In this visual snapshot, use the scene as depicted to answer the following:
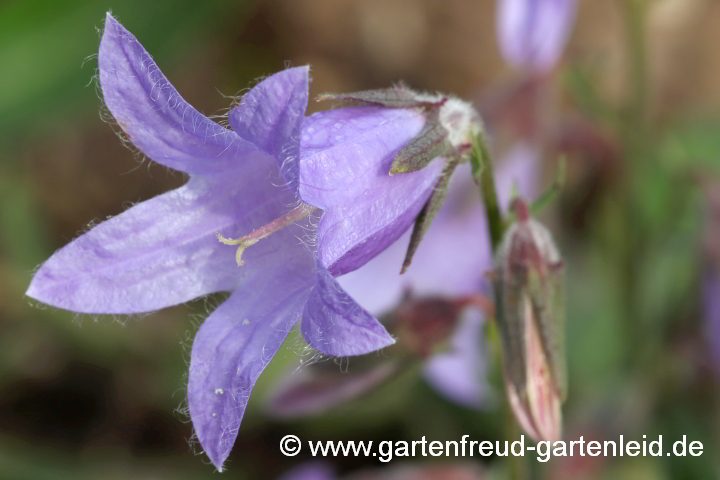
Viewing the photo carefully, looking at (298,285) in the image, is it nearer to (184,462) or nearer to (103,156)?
(184,462)

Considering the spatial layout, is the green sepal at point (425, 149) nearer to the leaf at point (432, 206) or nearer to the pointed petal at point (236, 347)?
the leaf at point (432, 206)

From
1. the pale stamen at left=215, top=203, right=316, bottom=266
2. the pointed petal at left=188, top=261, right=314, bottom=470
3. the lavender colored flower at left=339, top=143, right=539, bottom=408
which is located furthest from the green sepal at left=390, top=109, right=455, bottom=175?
the lavender colored flower at left=339, top=143, right=539, bottom=408

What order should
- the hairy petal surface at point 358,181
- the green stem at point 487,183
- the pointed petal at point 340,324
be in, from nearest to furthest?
1. the pointed petal at point 340,324
2. the hairy petal surface at point 358,181
3. the green stem at point 487,183

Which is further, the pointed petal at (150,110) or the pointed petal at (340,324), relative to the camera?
the pointed petal at (150,110)

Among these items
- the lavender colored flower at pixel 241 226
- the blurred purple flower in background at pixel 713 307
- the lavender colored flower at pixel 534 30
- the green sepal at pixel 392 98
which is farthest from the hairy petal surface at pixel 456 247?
the green sepal at pixel 392 98

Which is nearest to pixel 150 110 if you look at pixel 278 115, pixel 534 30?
pixel 278 115

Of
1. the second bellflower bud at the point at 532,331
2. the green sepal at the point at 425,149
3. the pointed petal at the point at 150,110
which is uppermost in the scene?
the green sepal at the point at 425,149
